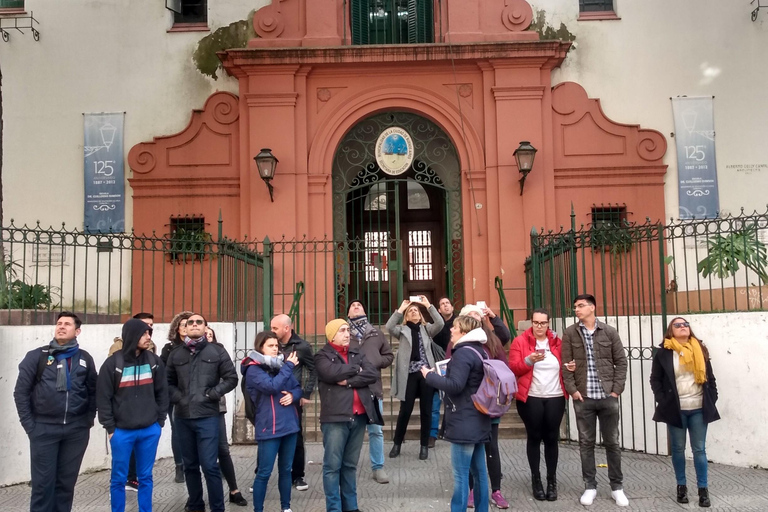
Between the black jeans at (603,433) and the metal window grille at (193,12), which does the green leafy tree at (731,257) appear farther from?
the metal window grille at (193,12)

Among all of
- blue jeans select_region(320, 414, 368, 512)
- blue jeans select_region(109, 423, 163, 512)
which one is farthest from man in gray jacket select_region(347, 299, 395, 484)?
blue jeans select_region(109, 423, 163, 512)

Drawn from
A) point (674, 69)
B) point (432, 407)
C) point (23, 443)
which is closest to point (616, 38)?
point (674, 69)

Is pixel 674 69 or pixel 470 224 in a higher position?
pixel 674 69

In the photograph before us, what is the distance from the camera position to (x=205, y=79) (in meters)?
13.8

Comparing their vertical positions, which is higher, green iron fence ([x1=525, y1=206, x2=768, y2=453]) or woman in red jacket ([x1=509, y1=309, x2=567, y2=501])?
green iron fence ([x1=525, y1=206, x2=768, y2=453])

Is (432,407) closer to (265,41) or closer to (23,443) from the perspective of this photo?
(23,443)

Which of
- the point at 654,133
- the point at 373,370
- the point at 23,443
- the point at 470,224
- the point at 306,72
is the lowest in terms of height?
the point at 23,443

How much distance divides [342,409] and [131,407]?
165 centimetres

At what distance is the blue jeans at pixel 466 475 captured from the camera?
19.0ft

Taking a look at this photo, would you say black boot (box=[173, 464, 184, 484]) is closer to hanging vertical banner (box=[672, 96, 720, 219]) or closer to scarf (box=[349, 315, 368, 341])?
scarf (box=[349, 315, 368, 341])

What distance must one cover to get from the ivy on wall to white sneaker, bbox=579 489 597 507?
400 inches


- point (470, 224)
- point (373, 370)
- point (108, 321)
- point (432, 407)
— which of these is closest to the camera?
point (373, 370)

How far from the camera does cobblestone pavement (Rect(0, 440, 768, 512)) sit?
668cm

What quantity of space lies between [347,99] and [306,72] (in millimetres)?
847
